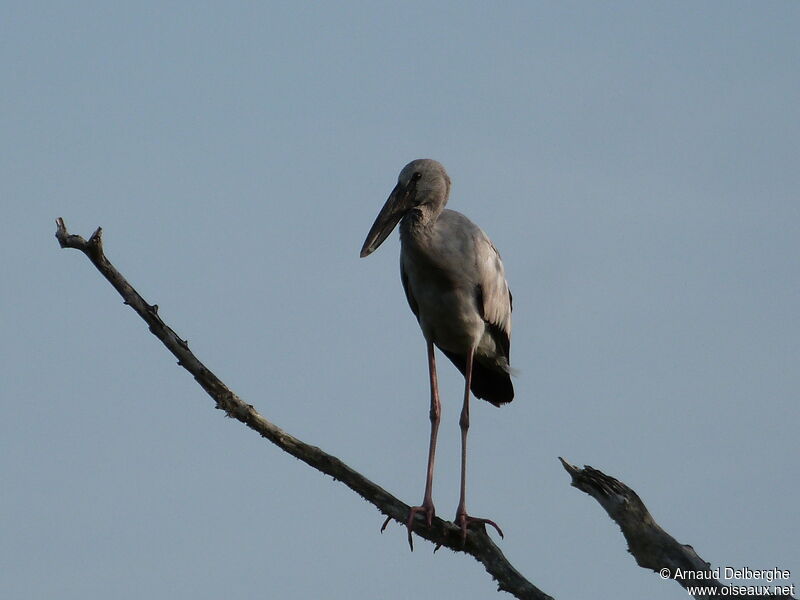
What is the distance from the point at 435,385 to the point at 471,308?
30.7 inches

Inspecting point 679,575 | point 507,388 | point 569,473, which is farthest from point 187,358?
point 507,388

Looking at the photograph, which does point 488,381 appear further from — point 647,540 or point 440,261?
point 647,540

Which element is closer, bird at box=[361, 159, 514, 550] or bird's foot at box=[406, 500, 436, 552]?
bird's foot at box=[406, 500, 436, 552]

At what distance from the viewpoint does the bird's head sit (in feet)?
37.4

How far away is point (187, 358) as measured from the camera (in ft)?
26.2

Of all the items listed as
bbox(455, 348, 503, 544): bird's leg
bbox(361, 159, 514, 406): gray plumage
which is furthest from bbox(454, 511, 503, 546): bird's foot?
bbox(361, 159, 514, 406): gray plumage

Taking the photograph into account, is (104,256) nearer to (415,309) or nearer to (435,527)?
(435,527)

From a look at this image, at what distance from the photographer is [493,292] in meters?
11.6

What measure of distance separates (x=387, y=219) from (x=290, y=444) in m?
3.42

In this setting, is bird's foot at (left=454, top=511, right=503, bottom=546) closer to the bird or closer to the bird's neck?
the bird

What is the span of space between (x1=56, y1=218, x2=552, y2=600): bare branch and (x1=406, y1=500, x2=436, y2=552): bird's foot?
3.4 inches

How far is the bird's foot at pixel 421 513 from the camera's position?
9.41 meters

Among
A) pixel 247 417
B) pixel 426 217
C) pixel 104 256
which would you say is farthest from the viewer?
pixel 426 217

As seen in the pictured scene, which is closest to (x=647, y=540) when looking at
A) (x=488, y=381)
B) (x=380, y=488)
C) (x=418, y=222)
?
(x=380, y=488)
